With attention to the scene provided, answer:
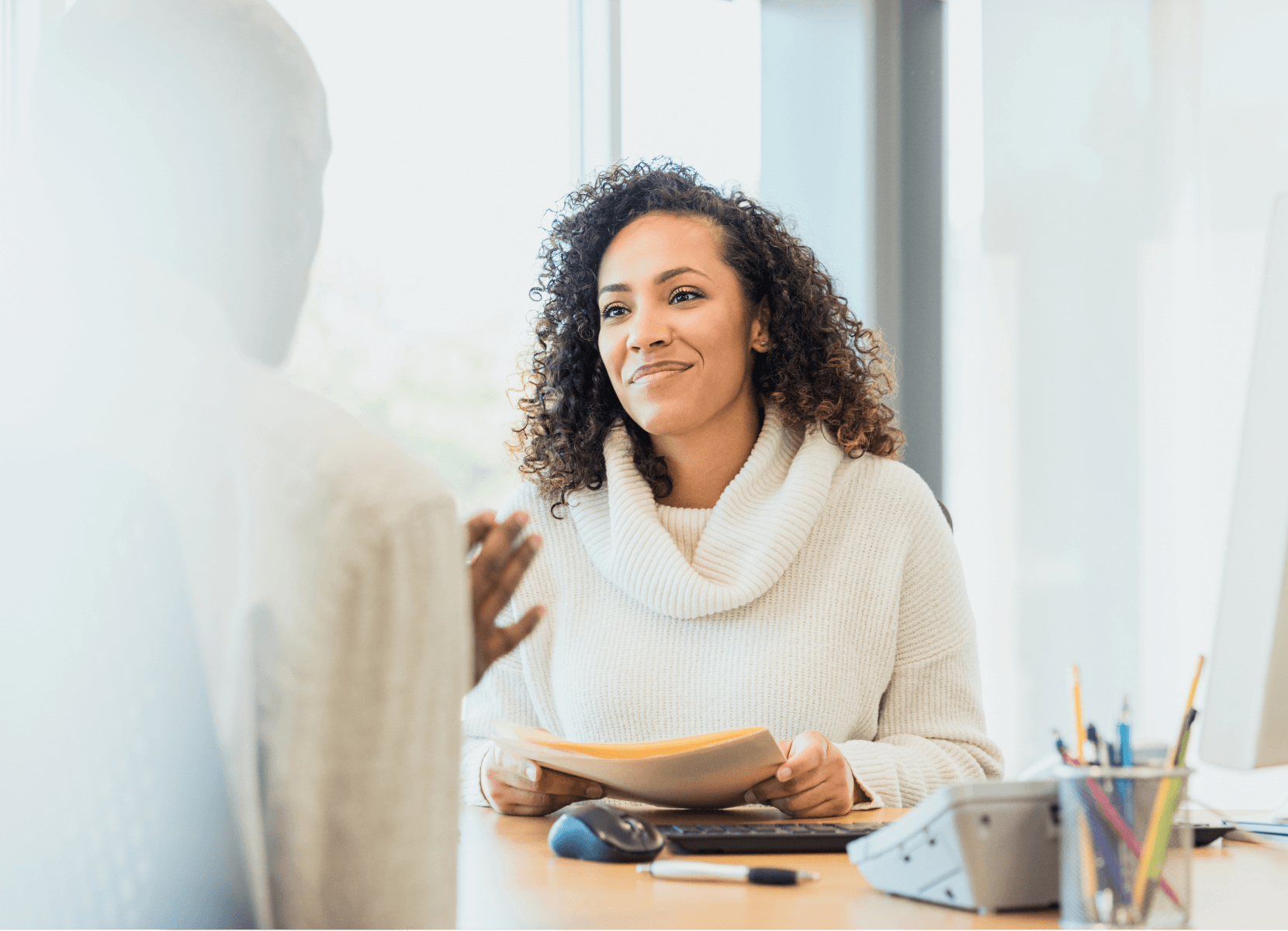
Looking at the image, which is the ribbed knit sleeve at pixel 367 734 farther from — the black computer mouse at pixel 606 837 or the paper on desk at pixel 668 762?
the paper on desk at pixel 668 762

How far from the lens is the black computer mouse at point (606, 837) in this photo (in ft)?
3.21

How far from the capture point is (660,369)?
1.87 m

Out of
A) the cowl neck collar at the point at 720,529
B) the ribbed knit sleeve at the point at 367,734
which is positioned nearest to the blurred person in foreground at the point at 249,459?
the ribbed knit sleeve at the point at 367,734

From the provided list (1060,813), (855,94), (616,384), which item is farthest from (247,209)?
(855,94)

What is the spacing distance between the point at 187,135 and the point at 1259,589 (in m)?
0.76

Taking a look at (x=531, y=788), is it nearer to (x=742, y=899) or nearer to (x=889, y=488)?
(x=742, y=899)

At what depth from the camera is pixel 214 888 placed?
58 cm

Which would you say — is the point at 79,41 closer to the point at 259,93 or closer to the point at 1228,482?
the point at 259,93

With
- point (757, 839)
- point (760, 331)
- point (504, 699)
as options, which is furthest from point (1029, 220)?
point (757, 839)

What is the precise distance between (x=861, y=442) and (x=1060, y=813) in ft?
3.74

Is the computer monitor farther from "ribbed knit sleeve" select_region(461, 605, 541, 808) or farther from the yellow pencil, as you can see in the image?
"ribbed knit sleeve" select_region(461, 605, 541, 808)

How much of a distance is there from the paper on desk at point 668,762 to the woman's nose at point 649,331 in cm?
77

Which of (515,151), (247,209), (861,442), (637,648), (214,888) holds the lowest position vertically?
(637,648)

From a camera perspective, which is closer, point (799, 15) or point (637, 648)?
point (637, 648)
